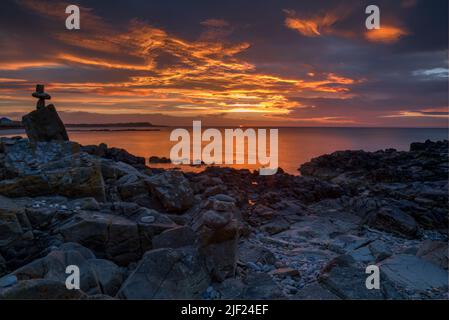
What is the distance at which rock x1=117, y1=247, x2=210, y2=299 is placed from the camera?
24.3ft

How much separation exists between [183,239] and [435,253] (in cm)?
795

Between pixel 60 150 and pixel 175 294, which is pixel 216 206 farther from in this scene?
pixel 60 150

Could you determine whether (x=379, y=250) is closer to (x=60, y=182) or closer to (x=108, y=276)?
(x=108, y=276)

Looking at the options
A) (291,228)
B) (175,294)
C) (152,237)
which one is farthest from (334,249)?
(175,294)

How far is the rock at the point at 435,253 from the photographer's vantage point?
36.1 feet

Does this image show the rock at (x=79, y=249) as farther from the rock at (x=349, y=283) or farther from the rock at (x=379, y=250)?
the rock at (x=379, y=250)

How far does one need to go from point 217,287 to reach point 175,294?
1256mm

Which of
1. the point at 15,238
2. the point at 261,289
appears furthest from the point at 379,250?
the point at 15,238

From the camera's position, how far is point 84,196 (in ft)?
43.0

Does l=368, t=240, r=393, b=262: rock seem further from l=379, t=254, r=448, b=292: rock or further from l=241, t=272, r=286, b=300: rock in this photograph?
l=241, t=272, r=286, b=300: rock

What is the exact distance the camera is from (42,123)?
17672 millimetres

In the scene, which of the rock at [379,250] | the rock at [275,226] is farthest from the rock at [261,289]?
the rock at [275,226]

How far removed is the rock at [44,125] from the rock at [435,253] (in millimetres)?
16402

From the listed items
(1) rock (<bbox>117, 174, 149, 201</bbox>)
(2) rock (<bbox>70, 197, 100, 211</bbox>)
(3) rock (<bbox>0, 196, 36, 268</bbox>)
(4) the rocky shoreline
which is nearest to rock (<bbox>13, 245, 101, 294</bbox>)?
(4) the rocky shoreline
